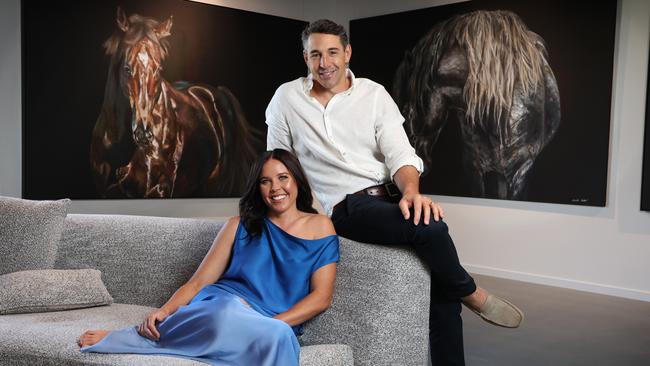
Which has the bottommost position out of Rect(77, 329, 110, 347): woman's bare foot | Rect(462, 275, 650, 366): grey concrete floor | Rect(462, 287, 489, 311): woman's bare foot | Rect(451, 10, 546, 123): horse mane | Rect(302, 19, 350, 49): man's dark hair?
Rect(462, 275, 650, 366): grey concrete floor

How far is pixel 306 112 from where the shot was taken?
3062mm

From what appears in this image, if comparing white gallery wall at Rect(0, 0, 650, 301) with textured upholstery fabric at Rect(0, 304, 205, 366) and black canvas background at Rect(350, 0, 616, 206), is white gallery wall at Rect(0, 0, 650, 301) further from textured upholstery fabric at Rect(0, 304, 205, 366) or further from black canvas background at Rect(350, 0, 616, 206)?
textured upholstery fabric at Rect(0, 304, 205, 366)

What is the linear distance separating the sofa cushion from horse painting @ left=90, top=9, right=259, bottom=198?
394 cm

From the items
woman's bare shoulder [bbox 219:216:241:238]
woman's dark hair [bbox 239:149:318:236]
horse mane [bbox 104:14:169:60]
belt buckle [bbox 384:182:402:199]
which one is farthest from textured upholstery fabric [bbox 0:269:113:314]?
horse mane [bbox 104:14:169:60]

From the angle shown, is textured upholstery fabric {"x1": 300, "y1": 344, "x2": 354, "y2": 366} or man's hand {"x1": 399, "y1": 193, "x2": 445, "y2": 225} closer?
textured upholstery fabric {"x1": 300, "y1": 344, "x2": 354, "y2": 366}

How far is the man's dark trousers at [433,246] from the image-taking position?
2578 millimetres

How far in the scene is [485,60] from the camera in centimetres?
691

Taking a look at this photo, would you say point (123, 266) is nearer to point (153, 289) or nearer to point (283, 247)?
point (153, 289)

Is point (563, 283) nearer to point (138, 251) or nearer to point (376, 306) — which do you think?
point (376, 306)

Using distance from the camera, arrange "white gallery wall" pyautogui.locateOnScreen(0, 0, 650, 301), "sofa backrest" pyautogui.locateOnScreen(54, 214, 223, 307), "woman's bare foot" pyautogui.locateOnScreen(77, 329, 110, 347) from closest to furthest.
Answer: "woman's bare foot" pyautogui.locateOnScreen(77, 329, 110, 347) < "sofa backrest" pyautogui.locateOnScreen(54, 214, 223, 307) < "white gallery wall" pyautogui.locateOnScreen(0, 0, 650, 301)

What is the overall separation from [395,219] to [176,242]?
108 cm

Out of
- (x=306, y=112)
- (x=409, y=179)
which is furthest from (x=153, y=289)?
(x=409, y=179)

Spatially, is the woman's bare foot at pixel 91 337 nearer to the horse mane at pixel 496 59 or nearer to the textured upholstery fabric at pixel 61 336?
the textured upholstery fabric at pixel 61 336

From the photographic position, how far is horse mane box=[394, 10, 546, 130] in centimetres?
661
